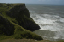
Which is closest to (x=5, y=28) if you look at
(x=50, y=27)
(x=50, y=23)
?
(x=50, y=27)

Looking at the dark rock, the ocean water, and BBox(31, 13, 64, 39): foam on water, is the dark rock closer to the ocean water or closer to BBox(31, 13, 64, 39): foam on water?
the ocean water

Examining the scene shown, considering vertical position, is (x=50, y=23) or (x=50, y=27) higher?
(x=50, y=23)

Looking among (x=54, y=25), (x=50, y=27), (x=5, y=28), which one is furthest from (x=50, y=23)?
(x=5, y=28)

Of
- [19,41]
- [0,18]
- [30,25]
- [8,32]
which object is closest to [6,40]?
[19,41]

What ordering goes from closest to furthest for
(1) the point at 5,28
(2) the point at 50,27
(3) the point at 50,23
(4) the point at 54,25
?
1. (1) the point at 5,28
2. (2) the point at 50,27
3. (4) the point at 54,25
4. (3) the point at 50,23

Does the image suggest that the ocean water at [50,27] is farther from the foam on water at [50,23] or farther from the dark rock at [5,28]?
the dark rock at [5,28]

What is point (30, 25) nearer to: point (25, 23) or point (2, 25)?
point (25, 23)

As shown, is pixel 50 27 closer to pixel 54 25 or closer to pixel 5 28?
pixel 54 25

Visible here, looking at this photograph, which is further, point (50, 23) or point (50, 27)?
point (50, 23)

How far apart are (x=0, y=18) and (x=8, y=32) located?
4944mm

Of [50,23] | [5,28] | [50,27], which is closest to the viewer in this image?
[5,28]

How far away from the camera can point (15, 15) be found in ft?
136

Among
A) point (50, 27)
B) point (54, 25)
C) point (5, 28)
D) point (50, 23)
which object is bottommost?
point (50, 27)

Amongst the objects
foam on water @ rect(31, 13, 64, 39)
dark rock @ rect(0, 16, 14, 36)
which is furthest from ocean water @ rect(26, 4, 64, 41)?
dark rock @ rect(0, 16, 14, 36)
